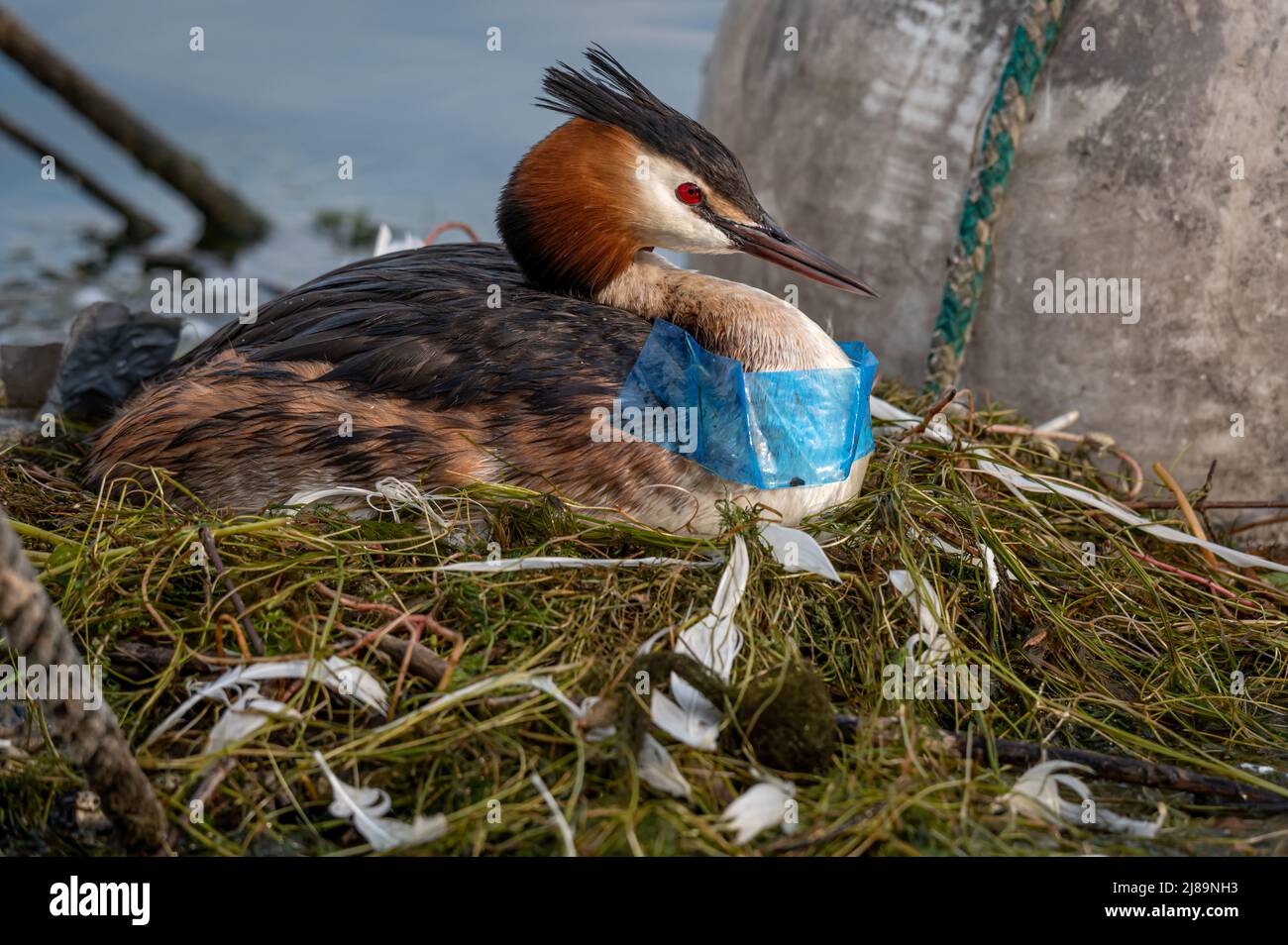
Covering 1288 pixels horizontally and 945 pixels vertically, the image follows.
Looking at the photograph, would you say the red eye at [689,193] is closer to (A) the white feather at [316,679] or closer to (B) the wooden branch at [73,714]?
(A) the white feather at [316,679]

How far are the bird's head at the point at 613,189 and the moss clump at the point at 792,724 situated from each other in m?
1.53

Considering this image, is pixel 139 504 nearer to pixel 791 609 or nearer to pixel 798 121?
pixel 791 609

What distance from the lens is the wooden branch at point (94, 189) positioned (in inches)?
380

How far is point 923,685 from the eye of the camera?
3078mm

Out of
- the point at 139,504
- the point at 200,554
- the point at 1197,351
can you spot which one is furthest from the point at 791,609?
the point at 1197,351

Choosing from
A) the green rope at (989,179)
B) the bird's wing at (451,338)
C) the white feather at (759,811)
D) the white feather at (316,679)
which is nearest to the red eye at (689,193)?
the bird's wing at (451,338)

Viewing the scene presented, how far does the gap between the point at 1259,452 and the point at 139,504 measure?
3744mm

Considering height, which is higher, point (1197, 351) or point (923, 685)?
point (1197, 351)

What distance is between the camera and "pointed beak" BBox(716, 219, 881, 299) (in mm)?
3850

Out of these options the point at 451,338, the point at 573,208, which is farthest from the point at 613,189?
the point at 451,338

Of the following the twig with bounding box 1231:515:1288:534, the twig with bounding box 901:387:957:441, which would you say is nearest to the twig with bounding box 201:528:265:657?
the twig with bounding box 901:387:957:441

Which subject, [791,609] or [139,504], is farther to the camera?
[139,504]

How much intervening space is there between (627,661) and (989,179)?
2482 millimetres
